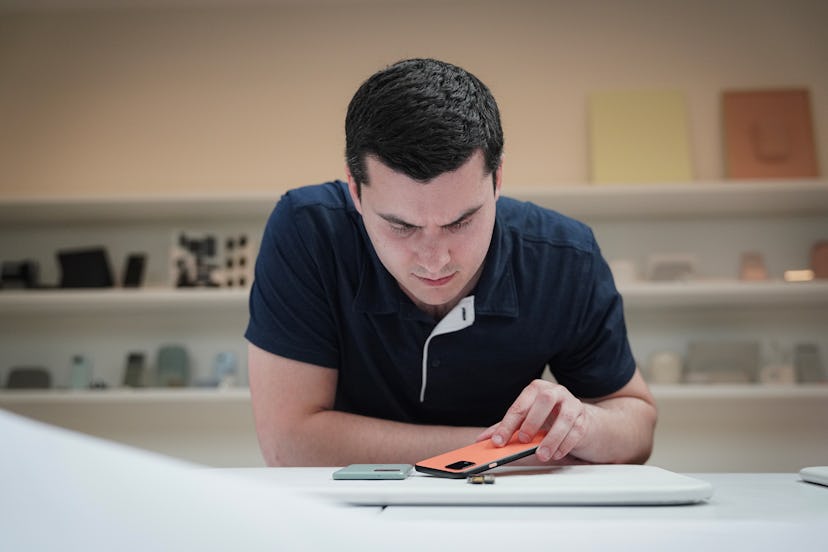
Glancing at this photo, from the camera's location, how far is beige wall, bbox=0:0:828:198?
3768 mm

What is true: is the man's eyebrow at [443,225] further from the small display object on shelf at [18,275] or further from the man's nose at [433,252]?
the small display object on shelf at [18,275]

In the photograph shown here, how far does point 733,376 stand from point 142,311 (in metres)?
2.64

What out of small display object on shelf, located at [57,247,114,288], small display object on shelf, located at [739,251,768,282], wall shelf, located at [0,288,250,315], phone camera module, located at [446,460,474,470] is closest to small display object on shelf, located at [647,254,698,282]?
small display object on shelf, located at [739,251,768,282]

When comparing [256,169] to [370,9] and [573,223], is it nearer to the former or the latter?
[370,9]

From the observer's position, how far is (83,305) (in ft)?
11.8

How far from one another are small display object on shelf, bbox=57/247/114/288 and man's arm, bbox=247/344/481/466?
8.38ft

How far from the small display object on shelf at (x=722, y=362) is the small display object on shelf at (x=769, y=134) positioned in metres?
0.76

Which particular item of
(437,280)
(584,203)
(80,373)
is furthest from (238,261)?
(437,280)

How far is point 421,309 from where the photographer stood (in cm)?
130

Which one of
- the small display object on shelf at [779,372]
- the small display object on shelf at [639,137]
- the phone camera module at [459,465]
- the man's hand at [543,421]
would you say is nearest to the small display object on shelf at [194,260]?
the small display object on shelf at [639,137]

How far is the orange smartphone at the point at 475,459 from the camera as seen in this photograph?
83 cm

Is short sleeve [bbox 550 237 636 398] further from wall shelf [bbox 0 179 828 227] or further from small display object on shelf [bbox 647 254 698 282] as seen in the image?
small display object on shelf [bbox 647 254 698 282]

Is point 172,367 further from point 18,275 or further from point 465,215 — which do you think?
point 465,215

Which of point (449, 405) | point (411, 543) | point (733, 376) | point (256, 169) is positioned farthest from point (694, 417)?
point (411, 543)
